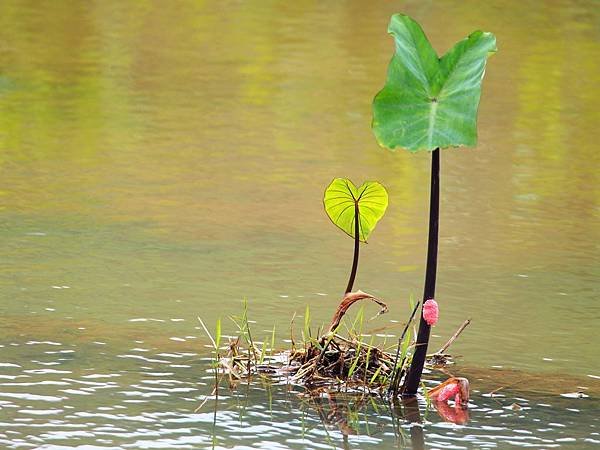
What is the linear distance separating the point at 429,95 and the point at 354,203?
0.46 meters

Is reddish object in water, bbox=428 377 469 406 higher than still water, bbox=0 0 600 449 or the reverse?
the reverse

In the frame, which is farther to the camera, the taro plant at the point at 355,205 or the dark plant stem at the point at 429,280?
the taro plant at the point at 355,205

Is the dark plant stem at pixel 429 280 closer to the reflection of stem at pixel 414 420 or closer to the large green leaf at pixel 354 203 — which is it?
the reflection of stem at pixel 414 420

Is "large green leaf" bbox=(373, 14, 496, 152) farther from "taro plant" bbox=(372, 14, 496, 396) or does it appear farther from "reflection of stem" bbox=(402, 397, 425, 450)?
"reflection of stem" bbox=(402, 397, 425, 450)

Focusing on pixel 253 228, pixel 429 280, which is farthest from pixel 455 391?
pixel 253 228

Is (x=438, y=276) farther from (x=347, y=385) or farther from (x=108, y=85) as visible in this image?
(x=108, y=85)

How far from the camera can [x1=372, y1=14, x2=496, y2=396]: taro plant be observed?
10.9 ft

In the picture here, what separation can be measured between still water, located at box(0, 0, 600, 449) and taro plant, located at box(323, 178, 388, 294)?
1.52 feet

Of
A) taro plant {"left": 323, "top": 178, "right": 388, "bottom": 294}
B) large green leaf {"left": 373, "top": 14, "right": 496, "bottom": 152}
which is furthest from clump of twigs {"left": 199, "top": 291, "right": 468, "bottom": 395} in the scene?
large green leaf {"left": 373, "top": 14, "right": 496, "bottom": 152}

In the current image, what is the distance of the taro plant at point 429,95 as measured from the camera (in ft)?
10.9

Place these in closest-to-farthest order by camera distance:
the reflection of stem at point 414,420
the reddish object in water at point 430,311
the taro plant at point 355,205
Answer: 1. the reflection of stem at point 414,420
2. the reddish object in water at point 430,311
3. the taro plant at point 355,205

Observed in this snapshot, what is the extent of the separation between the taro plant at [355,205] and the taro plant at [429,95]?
33 cm

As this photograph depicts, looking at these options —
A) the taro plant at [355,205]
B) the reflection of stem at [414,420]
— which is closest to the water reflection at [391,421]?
the reflection of stem at [414,420]

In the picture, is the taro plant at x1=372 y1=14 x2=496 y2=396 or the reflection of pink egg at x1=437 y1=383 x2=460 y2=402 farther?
the reflection of pink egg at x1=437 y1=383 x2=460 y2=402
